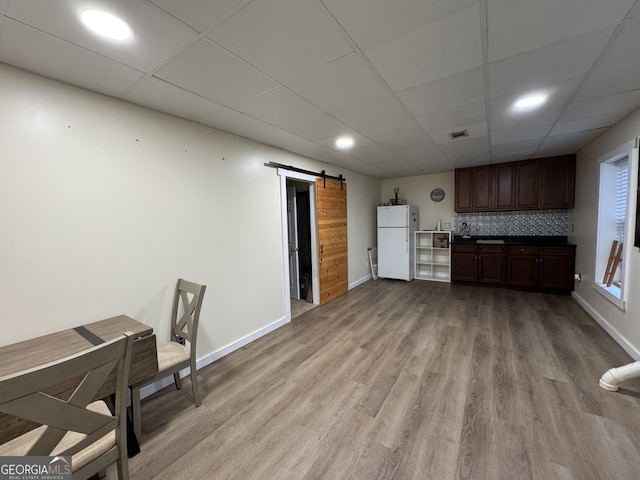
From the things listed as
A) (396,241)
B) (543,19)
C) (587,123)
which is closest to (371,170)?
(396,241)

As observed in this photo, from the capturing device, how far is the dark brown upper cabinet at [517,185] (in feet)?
14.4

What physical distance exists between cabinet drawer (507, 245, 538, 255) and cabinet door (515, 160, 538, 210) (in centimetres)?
76

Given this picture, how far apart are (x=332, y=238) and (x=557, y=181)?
13.2 ft

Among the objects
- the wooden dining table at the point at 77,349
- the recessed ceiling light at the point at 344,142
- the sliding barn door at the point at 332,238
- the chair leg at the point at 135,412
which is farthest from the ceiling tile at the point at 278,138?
the chair leg at the point at 135,412

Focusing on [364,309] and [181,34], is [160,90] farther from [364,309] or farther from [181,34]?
[364,309]

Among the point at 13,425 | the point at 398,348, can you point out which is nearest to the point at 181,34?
the point at 13,425

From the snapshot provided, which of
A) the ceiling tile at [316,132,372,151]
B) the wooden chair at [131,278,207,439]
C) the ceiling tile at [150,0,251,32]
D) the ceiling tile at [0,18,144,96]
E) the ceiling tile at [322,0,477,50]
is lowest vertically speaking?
Answer: the wooden chair at [131,278,207,439]

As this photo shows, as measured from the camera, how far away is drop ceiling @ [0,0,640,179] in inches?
48.3

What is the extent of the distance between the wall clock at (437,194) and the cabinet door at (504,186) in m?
1.03

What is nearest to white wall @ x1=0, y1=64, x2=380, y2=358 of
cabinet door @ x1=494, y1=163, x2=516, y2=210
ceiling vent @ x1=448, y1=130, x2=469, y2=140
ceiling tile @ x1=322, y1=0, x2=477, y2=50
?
ceiling tile @ x1=322, y1=0, x2=477, y2=50

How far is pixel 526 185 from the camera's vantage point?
4688mm

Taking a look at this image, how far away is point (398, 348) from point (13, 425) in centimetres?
276

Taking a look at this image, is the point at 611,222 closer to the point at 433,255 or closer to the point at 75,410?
the point at 433,255

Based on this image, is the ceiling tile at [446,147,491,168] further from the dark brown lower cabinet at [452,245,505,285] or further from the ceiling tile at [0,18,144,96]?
the ceiling tile at [0,18,144,96]
